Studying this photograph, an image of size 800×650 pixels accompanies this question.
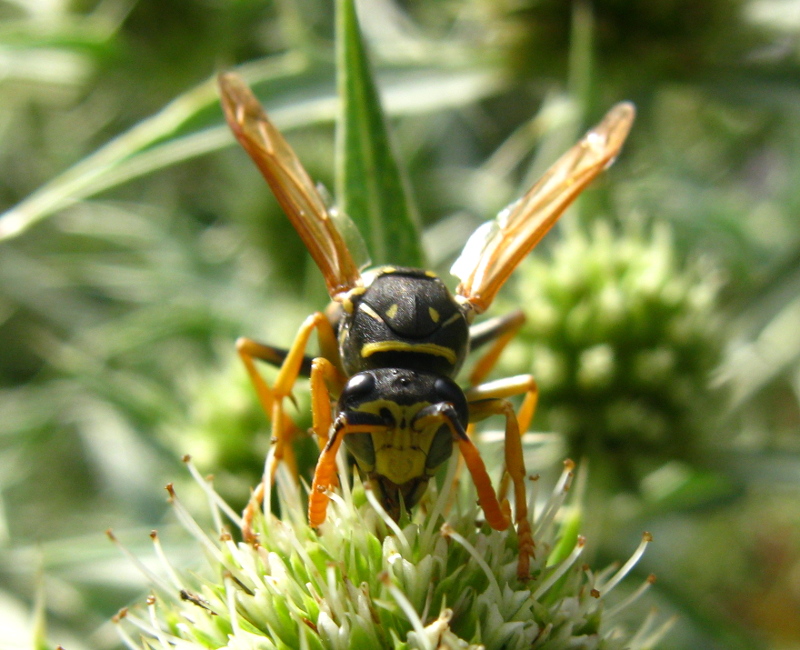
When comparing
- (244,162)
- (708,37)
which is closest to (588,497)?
(708,37)

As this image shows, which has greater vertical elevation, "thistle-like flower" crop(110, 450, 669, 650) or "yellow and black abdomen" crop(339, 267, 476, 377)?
"yellow and black abdomen" crop(339, 267, 476, 377)

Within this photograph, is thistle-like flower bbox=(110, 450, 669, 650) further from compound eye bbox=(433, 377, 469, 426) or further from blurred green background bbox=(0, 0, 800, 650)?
blurred green background bbox=(0, 0, 800, 650)

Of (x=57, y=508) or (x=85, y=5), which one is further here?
(x=57, y=508)

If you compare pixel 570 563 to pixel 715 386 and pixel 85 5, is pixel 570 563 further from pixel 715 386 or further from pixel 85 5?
pixel 85 5

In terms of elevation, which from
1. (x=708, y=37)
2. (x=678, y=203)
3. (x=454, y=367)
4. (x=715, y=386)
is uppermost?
(x=708, y=37)

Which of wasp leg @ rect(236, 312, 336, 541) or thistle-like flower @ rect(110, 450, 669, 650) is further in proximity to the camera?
wasp leg @ rect(236, 312, 336, 541)

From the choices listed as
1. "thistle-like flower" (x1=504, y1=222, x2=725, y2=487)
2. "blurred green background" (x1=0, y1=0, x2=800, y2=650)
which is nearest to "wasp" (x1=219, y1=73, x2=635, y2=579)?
"blurred green background" (x1=0, y1=0, x2=800, y2=650)
